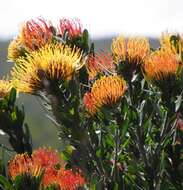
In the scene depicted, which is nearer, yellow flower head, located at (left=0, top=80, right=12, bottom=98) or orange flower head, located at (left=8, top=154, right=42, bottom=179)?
orange flower head, located at (left=8, top=154, right=42, bottom=179)

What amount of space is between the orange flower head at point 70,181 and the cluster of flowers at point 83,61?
41 centimetres

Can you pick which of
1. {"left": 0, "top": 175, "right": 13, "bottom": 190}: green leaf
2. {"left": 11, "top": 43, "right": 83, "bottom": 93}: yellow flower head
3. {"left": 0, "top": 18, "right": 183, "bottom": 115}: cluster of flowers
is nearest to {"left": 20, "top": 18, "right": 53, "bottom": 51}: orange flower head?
{"left": 0, "top": 18, "right": 183, "bottom": 115}: cluster of flowers

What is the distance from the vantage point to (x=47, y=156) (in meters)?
4.50

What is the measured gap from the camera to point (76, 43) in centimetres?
477

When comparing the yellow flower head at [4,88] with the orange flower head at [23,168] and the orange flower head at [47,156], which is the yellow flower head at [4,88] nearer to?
the orange flower head at [47,156]

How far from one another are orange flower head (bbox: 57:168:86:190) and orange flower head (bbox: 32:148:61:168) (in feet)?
1.47

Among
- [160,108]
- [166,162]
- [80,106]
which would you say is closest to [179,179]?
[166,162]

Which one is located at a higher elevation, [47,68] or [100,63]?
[47,68]

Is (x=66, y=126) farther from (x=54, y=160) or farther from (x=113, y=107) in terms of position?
(x=54, y=160)

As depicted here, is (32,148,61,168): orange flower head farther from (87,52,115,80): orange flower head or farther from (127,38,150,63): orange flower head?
(127,38,150,63): orange flower head

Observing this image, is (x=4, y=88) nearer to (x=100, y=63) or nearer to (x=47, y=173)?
(x=100, y=63)

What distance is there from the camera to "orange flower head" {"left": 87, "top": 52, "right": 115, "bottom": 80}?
4426 millimetres

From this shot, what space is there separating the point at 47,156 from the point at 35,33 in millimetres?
757

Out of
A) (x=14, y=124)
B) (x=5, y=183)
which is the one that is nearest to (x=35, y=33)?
(x=14, y=124)
